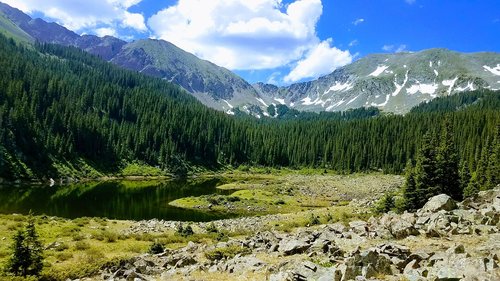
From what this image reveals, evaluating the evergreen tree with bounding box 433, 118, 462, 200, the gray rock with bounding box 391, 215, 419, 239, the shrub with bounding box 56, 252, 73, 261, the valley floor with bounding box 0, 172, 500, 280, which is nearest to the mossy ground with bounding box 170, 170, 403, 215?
the evergreen tree with bounding box 433, 118, 462, 200

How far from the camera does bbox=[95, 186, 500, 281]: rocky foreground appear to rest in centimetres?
1655

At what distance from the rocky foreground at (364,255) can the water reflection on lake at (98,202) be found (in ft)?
116

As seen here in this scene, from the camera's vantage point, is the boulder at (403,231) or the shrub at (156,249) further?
the shrub at (156,249)

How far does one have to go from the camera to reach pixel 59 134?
140 m

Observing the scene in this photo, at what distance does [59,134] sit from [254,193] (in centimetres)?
8836

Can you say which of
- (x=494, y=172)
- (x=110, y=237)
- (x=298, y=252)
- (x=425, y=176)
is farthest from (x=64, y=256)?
(x=494, y=172)

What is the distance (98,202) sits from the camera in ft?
249

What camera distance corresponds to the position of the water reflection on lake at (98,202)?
63.1 meters

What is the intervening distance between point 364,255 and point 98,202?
222 ft

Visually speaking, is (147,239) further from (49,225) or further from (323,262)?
(323,262)

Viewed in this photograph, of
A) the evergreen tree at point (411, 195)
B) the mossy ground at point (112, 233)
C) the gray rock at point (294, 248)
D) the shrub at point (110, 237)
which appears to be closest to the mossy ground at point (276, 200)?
the mossy ground at point (112, 233)

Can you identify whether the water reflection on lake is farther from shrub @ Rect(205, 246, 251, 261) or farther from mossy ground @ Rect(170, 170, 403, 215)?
shrub @ Rect(205, 246, 251, 261)

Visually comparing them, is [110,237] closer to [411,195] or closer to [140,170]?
[411,195]

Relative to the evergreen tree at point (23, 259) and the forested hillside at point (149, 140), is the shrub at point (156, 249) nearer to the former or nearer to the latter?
the evergreen tree at point (23, 259)
